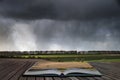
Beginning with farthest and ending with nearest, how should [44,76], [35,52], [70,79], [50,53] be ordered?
[50,53] → [35,52] → [44,76] → [70,79]

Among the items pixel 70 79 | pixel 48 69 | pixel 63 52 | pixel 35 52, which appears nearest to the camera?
pixel 70 79

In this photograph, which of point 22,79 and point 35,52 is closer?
point 22,79

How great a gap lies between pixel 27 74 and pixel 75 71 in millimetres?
1458

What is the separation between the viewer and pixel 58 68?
350 inches

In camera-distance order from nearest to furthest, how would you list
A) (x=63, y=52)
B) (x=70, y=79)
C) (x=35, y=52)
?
(x=70, y=79)
(x=35, y=52)
(x=63, y=52)

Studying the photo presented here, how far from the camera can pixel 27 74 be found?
8.06 meters

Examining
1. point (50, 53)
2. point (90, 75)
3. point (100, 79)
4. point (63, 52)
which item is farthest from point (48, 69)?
point (63, 52)

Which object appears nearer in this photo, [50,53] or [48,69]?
[48,69]

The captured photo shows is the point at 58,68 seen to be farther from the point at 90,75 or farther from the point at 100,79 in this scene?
the point at 100,79

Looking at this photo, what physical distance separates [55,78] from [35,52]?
38.1m

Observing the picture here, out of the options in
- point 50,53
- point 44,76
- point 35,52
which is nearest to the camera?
point 44,76

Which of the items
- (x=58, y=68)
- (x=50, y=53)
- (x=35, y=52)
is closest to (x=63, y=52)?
(x=50, y=53)

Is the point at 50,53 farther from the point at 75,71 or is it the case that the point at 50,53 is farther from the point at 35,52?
the point at 75,71

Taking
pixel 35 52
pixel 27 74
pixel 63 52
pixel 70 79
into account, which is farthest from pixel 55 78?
pixel 63 52
